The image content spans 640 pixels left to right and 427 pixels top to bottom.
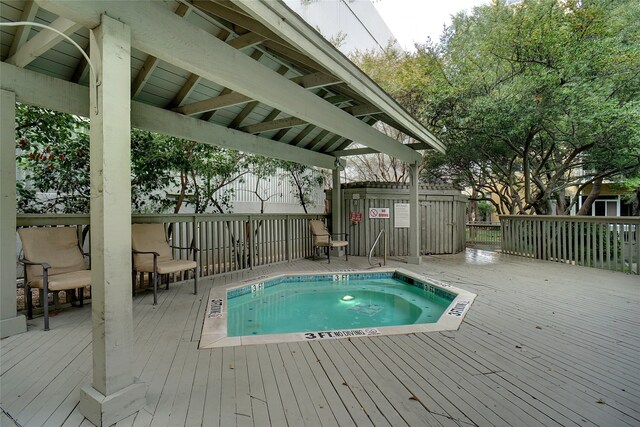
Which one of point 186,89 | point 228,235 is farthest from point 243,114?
point 228,235

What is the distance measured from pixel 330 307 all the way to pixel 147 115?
3.59 metres

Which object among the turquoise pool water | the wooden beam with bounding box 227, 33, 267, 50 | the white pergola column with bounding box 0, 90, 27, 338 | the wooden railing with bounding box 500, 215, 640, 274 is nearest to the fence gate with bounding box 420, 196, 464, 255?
the wooden railing with bounding box 500, 215, 640, 274

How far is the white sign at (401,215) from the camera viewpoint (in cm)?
670

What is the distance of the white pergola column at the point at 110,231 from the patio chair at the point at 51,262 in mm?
1804

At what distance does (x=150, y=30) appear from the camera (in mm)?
1940

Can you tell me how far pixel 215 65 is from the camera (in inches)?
96.3

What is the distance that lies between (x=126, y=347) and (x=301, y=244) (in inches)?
224

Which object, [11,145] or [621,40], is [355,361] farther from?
[621,40]

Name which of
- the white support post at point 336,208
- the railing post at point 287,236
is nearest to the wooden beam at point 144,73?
the railing post at point 287,236

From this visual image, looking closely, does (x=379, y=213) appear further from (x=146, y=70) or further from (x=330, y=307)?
(x=146, y=70)

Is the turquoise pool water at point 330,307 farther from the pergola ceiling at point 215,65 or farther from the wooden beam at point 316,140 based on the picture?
the wooden beam at point 316,140

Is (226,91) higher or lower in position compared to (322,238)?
higher

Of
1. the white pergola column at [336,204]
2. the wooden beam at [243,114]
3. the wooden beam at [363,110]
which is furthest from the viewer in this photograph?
the white pergola column at [336,204]

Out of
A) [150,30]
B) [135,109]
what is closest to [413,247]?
[135,109]
